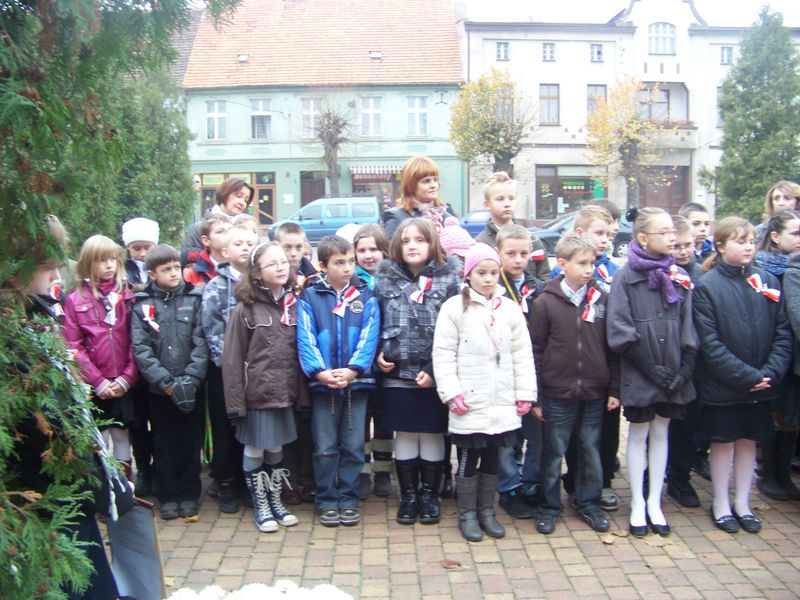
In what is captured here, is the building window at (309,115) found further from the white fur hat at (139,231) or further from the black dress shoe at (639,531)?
the black dress shoe at (639,531)

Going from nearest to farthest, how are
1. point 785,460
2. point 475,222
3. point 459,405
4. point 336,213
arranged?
point 459,405
point 785,460
point 475,222
point 336,213

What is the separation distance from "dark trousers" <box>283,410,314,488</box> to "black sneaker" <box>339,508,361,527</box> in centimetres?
52

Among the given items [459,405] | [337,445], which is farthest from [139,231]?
[459,405]

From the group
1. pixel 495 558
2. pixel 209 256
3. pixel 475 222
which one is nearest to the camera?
pixel 495 558

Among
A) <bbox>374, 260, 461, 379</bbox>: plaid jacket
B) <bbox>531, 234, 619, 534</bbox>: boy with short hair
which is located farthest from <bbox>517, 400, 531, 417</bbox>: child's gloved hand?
<bbox>374, 260, 461, 379</bbox>: plaid jacket

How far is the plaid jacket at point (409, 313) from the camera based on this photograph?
5.11 meters

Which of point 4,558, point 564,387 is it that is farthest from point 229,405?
point 4,558

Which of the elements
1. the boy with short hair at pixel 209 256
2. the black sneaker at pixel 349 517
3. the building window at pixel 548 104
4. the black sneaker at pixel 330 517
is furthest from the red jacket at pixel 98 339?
the building window at pixel 548 104

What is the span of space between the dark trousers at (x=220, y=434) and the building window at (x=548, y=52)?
38.0 m

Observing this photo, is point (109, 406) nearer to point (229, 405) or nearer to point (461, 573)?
point (229, 405)

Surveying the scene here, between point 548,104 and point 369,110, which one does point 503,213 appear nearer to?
point 369,110

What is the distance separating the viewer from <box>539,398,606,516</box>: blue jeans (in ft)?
16.7

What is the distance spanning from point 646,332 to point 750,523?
1379mm

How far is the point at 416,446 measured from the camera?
5.22 meters
